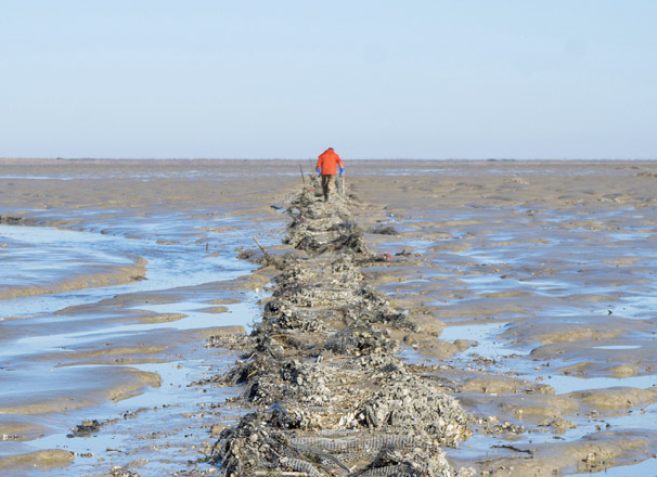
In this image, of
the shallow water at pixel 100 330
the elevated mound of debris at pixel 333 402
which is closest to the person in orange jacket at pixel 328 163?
the shallow water at pixel 100 330

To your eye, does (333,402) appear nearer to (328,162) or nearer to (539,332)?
(539,332)

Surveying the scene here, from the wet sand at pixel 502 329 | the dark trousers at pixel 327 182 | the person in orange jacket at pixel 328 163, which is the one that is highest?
the person in orange jacket at pixel 328 163

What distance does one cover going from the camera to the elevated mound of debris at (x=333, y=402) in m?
5.34

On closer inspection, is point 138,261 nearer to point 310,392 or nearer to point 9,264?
point 9,264

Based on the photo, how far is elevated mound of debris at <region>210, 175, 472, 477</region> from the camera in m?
5.34

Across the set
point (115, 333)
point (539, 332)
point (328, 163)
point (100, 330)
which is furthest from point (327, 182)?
point (539, 332)

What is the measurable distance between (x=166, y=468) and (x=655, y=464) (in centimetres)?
319

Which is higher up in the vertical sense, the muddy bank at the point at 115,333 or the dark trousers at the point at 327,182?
the dark trousers at the point at 327,182

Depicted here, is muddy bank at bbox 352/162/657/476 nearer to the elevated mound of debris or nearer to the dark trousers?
the elevated mound of debris

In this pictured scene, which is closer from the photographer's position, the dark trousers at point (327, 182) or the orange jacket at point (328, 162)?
the orange jacket at point (328, 162)

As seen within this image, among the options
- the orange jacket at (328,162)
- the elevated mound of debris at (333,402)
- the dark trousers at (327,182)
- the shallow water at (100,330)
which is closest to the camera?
the elevated mound of debris at (333,402)

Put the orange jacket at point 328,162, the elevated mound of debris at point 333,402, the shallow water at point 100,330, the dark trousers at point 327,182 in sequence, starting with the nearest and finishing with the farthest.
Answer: the elevated mound of debris at point 333,402 → the shallow water at point 100,330 → the orange jacket at point 328,162 → the dark trousers at point 327,182

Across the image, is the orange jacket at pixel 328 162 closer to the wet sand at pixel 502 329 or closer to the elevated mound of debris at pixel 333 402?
the wet sand at pixel 502 329

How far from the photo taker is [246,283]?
13969 mm
